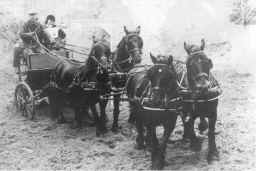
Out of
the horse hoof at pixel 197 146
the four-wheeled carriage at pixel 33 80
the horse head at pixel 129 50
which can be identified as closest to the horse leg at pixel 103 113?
the horse head at pixel 129 50

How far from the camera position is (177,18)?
60.2 ft

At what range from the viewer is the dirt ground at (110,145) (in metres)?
6.91

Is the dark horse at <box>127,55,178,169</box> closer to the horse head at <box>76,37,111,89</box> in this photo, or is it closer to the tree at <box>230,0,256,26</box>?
the horse head at <box>76,37,111,89</box>

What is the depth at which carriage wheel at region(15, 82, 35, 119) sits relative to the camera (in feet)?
31.4

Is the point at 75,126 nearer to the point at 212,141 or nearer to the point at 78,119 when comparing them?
the point at 78,119

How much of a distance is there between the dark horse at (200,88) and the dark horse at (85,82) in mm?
2070

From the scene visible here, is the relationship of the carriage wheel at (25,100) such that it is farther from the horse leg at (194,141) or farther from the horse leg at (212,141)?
the horse leg at (212,141)

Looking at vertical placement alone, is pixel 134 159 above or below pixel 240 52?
below

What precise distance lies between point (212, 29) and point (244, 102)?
22.3 ft

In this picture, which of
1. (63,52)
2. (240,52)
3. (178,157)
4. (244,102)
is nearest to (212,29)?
(240,52)

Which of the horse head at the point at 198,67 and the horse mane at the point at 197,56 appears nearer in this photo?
the horse head at the point at 198,67

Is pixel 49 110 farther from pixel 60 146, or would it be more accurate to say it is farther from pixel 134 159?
pixel 134 159

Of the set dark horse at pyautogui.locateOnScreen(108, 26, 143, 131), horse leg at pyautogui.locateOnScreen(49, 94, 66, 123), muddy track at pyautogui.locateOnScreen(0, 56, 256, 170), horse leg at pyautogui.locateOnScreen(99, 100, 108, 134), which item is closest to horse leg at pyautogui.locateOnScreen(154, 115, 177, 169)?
muddy track at pyautogui.locateOnScreen(0, 56, 256, 170)

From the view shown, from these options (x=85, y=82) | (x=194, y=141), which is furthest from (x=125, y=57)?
(x=194, y=141)
